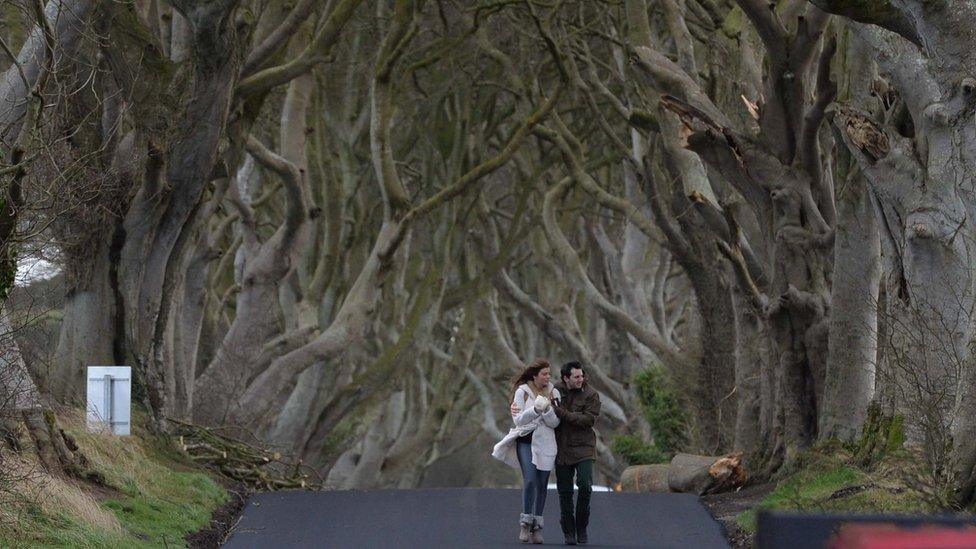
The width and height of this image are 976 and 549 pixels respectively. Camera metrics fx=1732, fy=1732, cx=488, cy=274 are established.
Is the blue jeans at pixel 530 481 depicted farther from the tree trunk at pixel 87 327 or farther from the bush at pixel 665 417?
the bush at pixel 665 417

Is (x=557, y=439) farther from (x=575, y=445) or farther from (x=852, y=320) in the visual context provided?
(x=852, y=320)

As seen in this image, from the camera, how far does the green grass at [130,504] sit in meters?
11.7

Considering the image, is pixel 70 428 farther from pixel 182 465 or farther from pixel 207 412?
pixel 207 412

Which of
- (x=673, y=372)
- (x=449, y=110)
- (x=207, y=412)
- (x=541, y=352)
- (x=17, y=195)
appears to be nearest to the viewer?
(x=17, y=195)

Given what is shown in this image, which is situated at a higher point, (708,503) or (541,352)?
(541,352)

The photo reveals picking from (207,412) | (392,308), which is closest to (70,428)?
(207,412)

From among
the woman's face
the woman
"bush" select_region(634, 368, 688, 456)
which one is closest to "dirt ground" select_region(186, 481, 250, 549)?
the woman

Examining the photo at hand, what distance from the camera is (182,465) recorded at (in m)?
19.5

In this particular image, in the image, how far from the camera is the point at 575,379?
14.1m

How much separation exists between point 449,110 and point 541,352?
1361cm

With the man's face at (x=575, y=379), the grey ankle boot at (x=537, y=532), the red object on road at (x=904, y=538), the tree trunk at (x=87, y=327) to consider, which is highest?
the tree trunk at (x=87, y=327)

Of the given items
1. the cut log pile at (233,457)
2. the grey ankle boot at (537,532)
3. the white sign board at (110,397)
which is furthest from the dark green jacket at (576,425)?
the cut log pile at (233,457)

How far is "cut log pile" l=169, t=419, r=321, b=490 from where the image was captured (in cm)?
2067

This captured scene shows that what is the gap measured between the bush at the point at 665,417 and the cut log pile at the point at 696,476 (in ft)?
25.1
